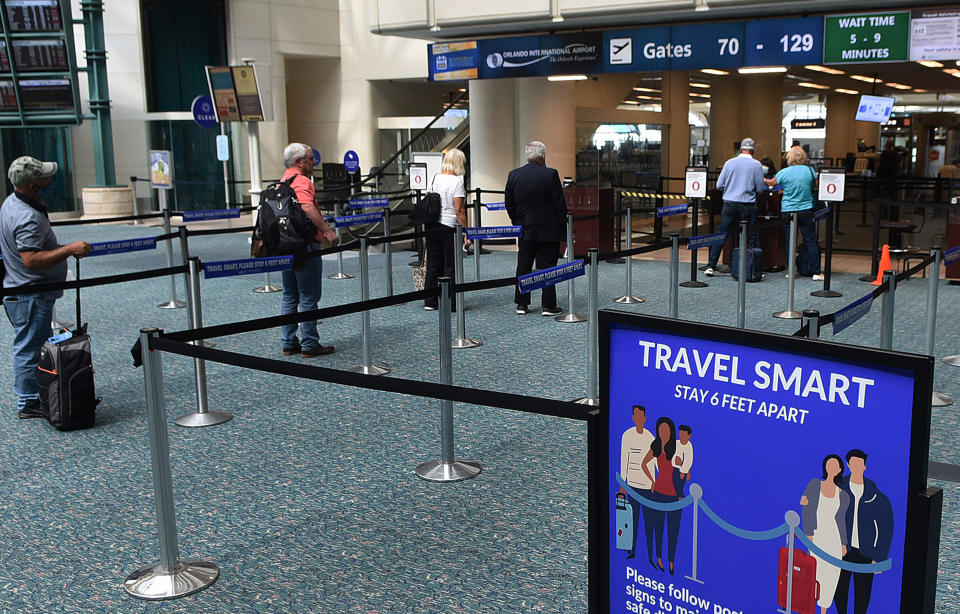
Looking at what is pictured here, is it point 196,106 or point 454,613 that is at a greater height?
point 196,106

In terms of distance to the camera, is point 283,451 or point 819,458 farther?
point 283,451

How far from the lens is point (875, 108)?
12.1 meters

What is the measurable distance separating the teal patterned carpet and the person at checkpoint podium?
0.55 ft

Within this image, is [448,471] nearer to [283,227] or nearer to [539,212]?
[283,227]

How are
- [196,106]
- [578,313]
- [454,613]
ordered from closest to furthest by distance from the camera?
[454,613], [578,313], [196,106]

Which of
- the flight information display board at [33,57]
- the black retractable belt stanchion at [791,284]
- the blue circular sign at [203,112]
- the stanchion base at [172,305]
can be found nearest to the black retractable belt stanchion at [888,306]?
the black retractable belt stanchion at [791,284]

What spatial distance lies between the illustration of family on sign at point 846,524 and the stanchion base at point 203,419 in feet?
16.2

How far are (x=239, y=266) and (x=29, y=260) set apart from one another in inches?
55.3

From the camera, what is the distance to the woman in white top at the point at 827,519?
83.7 inches

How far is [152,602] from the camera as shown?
12.9 feet

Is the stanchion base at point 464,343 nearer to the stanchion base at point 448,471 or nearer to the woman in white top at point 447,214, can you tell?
the woman in white top at point 447,214

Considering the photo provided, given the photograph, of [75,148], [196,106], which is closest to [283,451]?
[196,106]

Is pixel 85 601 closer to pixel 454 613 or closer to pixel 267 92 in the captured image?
pixel 454 613

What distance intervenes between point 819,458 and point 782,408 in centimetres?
14
